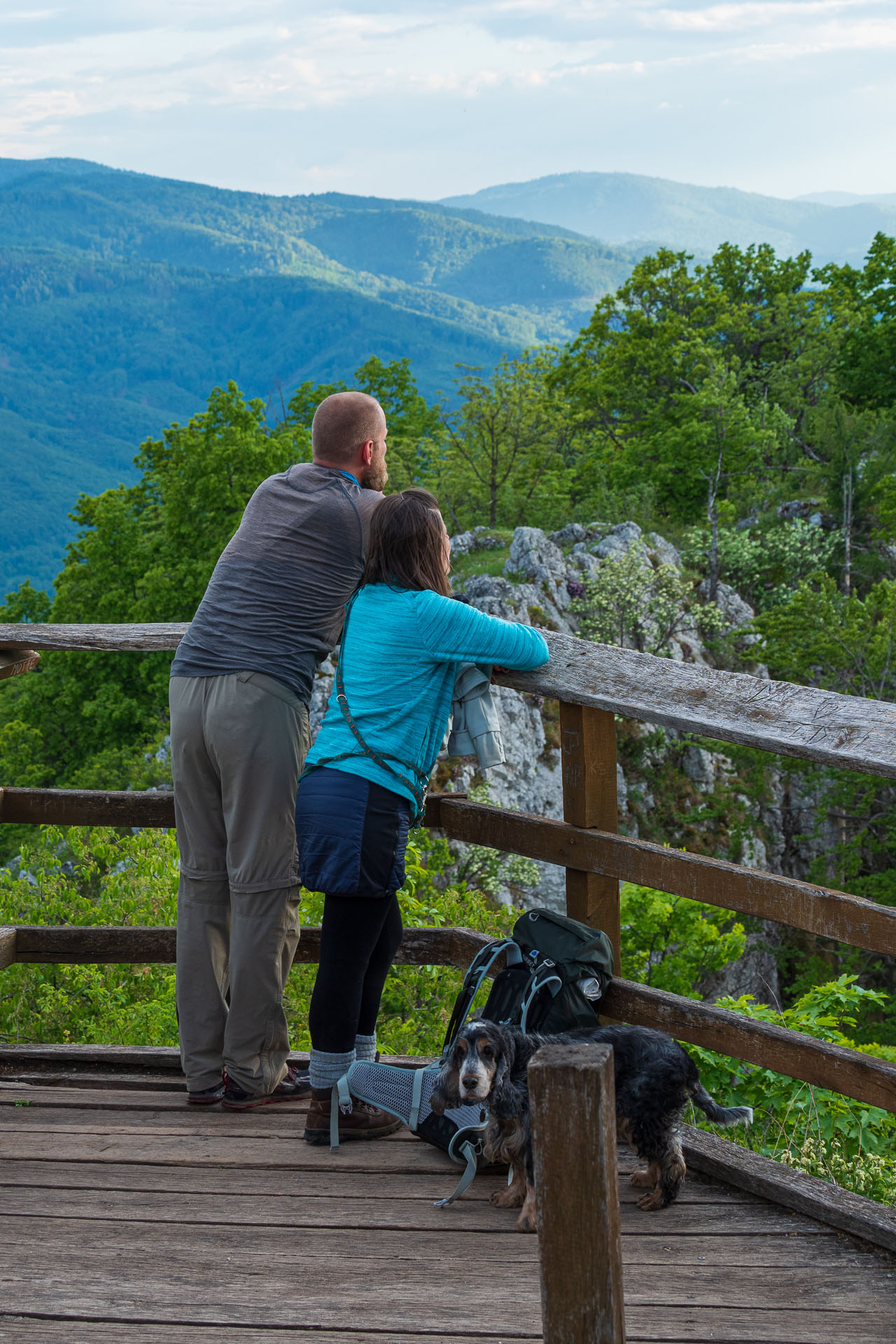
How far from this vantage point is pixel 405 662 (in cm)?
254

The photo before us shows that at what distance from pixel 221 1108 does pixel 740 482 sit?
30.4 m

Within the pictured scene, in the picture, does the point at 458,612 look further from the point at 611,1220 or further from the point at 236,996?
the point at 611,1220

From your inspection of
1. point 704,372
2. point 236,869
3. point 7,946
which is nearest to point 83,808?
point 7,946

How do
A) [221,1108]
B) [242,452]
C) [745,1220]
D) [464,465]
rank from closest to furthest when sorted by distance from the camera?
[745,1220] < [221,1108] < [464,465] < [242,452]

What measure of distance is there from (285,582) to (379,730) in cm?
55

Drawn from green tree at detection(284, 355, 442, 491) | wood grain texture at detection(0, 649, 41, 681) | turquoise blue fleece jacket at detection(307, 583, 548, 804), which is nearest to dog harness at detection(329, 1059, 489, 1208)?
turquoise blue fleece jacket at detection(307, 583, 548, 804)

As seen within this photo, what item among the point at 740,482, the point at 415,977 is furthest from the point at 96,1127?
the point at 740,482

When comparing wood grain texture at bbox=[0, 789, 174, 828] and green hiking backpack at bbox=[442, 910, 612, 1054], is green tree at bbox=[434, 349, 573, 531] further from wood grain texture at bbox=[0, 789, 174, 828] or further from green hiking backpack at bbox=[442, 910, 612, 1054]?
green hiking backpack at bbox=[442, 910, 612, 1054]

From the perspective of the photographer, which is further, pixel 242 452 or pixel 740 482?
pixel 242 452

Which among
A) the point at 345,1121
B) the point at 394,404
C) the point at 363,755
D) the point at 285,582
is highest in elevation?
the point at 394,404

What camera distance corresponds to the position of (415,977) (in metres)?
6.93

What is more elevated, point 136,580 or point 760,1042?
point 760,1042

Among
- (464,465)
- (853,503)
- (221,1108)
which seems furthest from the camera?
(464,465)

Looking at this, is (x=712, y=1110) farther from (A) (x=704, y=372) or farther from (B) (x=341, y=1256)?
(A) (x=704, y=372)
